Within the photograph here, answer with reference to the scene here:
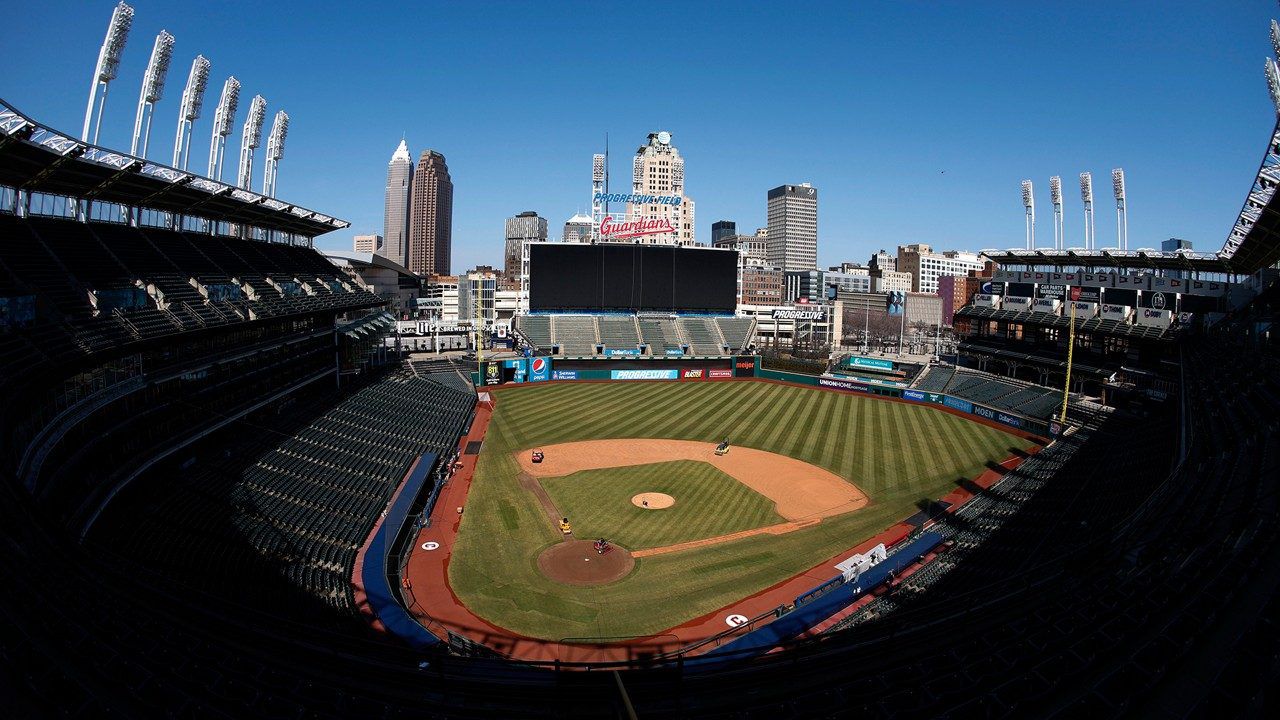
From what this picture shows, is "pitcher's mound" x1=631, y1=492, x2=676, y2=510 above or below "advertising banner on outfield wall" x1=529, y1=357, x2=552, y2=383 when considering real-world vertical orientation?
below

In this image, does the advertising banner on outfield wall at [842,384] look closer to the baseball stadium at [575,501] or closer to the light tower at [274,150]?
the baseball stadium at [575,501]

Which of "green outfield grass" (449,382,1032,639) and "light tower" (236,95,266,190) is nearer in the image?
"green outfield grass" (449,382,1032,639)

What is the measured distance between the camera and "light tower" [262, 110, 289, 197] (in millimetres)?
45031

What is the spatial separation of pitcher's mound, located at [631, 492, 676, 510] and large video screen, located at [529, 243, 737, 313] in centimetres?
3945

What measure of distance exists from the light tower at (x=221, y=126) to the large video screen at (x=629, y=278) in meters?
31.7

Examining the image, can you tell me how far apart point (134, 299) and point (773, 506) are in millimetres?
28339

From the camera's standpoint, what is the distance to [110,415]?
862 inches

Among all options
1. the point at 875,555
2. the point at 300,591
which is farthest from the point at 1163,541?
the point at 300,591

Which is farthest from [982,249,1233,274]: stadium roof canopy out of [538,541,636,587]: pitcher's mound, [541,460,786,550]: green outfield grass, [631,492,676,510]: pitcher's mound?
[538,541,636,587]: pitcher's mound

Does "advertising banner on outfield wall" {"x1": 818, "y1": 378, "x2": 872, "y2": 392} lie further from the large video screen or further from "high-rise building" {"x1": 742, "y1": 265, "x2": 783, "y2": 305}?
"high-rise building" {"x1": 742, "y1": 265, "x2": 783, "y2": 305}

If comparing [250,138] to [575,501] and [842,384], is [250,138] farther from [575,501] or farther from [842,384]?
[842,384]

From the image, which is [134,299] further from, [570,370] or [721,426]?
[570,370]

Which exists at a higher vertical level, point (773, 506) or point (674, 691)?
point (674, 691)

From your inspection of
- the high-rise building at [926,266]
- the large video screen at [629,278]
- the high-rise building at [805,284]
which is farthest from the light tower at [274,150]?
the high-rise building at [926,266]
